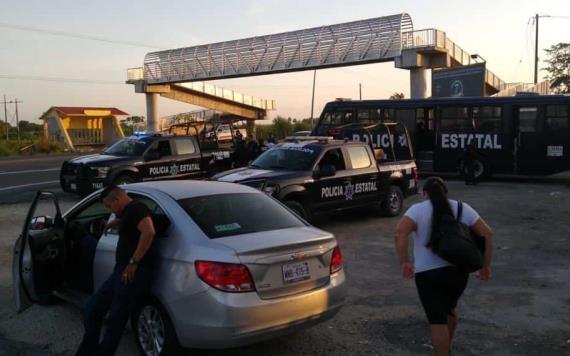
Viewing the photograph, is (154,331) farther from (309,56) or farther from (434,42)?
(309,56)

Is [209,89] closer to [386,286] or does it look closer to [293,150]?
[293,150]

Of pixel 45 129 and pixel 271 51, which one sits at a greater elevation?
pixel 271 51

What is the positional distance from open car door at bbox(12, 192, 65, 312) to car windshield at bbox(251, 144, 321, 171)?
563 cm

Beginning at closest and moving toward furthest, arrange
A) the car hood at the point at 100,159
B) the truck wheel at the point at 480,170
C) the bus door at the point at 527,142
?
the car hood at the point at 100,159 → the bus door at the point at 527,142 → the truck wheel at the point at 480,170

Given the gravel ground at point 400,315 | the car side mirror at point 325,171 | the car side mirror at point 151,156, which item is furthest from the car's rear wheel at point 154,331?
the car side mirror at point 151,156

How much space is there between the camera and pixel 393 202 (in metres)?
12.4

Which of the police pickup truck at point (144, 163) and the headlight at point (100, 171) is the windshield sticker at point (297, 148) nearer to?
the police pickup truck at point (144, 163)

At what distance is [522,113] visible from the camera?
19.2 meters

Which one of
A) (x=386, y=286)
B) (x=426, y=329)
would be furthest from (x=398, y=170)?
(x=426, y=329)


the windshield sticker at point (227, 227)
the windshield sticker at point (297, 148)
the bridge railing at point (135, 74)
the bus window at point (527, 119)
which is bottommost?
the windshield sticker at point (227, 227)

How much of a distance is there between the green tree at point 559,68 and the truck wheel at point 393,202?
4374cm

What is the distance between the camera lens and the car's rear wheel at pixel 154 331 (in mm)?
4547

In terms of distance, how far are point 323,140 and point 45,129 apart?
43517mm

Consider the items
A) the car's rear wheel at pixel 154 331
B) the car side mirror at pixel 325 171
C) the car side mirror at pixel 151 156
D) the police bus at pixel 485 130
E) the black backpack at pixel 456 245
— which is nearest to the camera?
the black backpack at pixel 456 245
